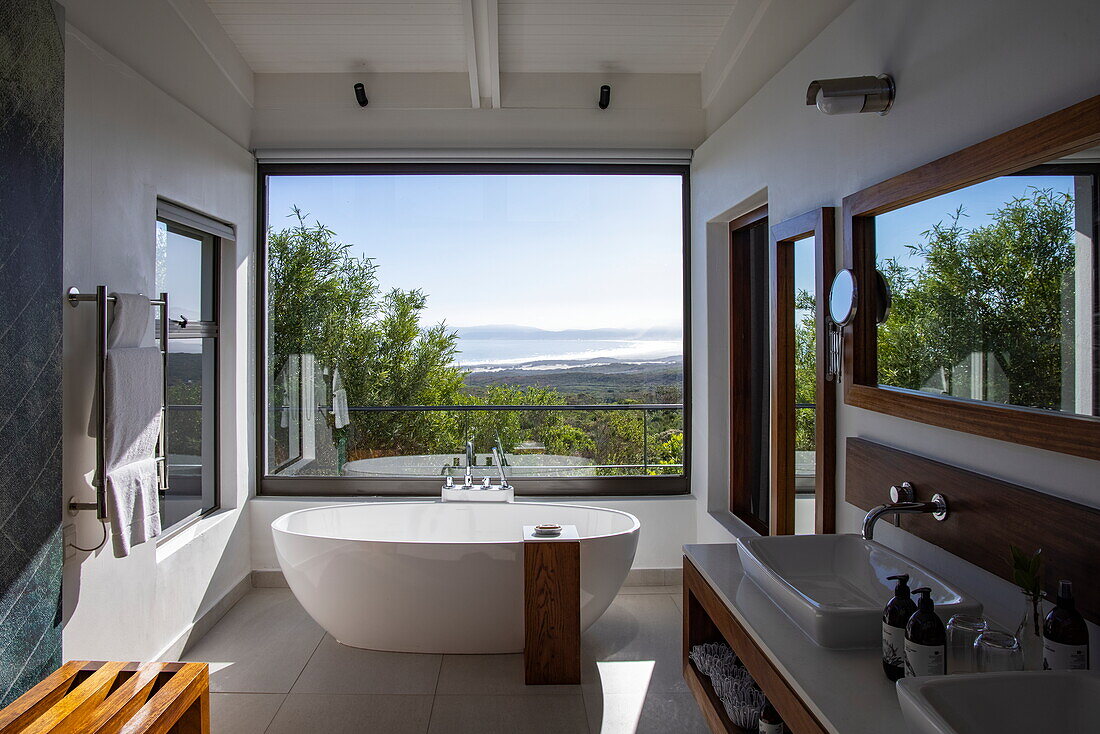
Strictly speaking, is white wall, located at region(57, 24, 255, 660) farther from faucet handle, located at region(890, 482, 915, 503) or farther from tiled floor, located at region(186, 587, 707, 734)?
faucet handle, located at region(890, 482, 915, 503)

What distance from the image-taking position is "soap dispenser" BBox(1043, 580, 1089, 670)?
1.26 meters

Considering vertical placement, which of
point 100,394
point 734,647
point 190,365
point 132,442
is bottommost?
point 734,647

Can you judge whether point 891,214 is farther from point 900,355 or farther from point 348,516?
point 348,516

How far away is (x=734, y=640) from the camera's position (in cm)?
190

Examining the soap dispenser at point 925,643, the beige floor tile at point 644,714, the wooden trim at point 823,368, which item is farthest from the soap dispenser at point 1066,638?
the beige floor tile at point 644,714

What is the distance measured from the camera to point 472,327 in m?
4.45

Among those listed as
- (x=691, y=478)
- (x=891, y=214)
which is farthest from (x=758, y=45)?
(x=691, y=478)

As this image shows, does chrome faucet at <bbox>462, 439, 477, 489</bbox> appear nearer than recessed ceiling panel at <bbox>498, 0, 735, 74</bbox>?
Result: No

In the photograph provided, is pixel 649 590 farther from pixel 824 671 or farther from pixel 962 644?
pixel 962 644

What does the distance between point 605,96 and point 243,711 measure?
3513 mm

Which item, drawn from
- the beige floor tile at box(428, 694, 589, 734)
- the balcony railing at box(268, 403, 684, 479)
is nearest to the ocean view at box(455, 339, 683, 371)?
the balcony railing at box(268, 403, 684, 479)

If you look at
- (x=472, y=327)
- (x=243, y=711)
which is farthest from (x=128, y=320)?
(x=472, y=327)

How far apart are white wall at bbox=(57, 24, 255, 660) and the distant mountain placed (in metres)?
1.56

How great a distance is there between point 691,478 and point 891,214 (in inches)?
101
